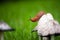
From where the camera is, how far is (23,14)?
4.61 feet

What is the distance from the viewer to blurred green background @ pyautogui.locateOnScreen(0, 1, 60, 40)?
1.37m

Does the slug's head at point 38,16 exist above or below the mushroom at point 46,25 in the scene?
above

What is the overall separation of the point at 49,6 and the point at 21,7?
224 mm

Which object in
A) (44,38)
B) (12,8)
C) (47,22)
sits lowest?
(44,38)

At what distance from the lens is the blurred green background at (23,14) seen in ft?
4.48

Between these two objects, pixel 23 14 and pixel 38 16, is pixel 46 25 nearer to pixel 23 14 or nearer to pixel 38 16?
pixel 38 16

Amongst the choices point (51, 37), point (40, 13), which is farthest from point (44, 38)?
point (40, 13)

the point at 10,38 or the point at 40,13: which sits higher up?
the point at 40,13

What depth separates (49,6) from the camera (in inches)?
55.1

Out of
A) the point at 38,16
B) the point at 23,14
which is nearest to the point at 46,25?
the point at 38,16

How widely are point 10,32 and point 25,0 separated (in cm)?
28

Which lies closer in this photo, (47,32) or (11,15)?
(47,32)

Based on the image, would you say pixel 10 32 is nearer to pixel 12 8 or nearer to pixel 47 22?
pixel 12 8

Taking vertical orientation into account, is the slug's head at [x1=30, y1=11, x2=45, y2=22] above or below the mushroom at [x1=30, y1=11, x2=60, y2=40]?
above
